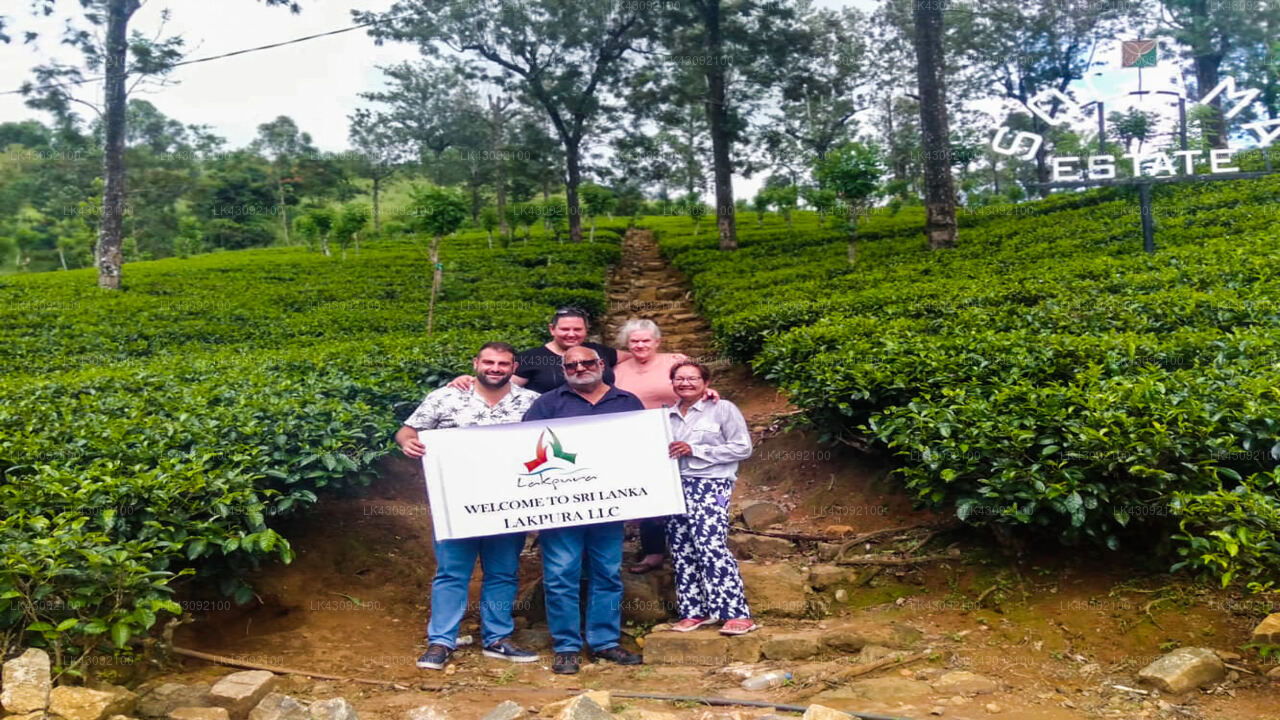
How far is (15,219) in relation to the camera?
1636 inches

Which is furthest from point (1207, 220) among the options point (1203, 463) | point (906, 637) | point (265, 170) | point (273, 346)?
point (265, 170)

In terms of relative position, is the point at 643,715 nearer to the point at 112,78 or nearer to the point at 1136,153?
the point at 1136,153

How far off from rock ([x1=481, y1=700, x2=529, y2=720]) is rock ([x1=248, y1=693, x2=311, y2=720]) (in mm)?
647

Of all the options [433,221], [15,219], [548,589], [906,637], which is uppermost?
[15,219]

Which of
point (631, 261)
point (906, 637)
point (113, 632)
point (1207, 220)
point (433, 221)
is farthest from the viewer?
point (631, 261)

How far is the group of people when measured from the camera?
387 centimetres

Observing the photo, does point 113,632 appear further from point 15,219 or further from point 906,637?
point 15,219

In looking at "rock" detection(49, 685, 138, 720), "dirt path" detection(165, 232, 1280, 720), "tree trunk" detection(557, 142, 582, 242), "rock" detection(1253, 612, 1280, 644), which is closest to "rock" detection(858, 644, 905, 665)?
"dirt path" detection(165, 232, 1280, 720)

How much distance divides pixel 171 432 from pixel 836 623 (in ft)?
11.9

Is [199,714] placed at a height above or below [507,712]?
above

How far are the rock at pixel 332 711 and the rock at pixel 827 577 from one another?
2507mm

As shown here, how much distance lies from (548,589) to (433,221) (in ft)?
31.8

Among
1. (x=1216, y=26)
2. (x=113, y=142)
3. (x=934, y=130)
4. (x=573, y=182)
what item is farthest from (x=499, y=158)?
(x=1216, y=26)

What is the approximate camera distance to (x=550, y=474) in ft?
12.6
